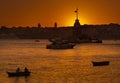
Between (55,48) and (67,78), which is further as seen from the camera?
(55,48)

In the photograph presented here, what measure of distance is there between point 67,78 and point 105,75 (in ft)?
17.7

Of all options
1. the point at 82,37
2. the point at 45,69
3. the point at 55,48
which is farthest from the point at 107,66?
the point at 82,37

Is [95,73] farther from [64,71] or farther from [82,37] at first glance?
[82,37]

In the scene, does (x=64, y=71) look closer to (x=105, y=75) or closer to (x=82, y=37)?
(x=105, y=75)

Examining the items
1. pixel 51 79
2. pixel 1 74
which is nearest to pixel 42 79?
pixel 51 79

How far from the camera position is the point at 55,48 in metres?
132

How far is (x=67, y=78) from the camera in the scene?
52.1 m

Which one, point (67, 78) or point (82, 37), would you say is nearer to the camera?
point (67, 78)

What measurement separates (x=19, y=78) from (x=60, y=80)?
201 inches

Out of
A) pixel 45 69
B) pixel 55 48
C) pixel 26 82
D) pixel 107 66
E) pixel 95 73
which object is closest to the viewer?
pixel 26 82

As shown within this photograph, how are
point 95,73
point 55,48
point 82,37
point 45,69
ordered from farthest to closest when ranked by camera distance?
point 82,37, point 55,48, point 45,69, point 95,73

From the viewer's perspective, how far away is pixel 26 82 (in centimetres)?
4991

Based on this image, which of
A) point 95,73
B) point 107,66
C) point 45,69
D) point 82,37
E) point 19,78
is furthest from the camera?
point 82,37

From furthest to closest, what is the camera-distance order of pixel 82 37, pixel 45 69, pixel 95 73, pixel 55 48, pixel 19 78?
pixel 82 37
pixel 55 48
pixel 45 69
pixel 95 73
pixel 19 78
